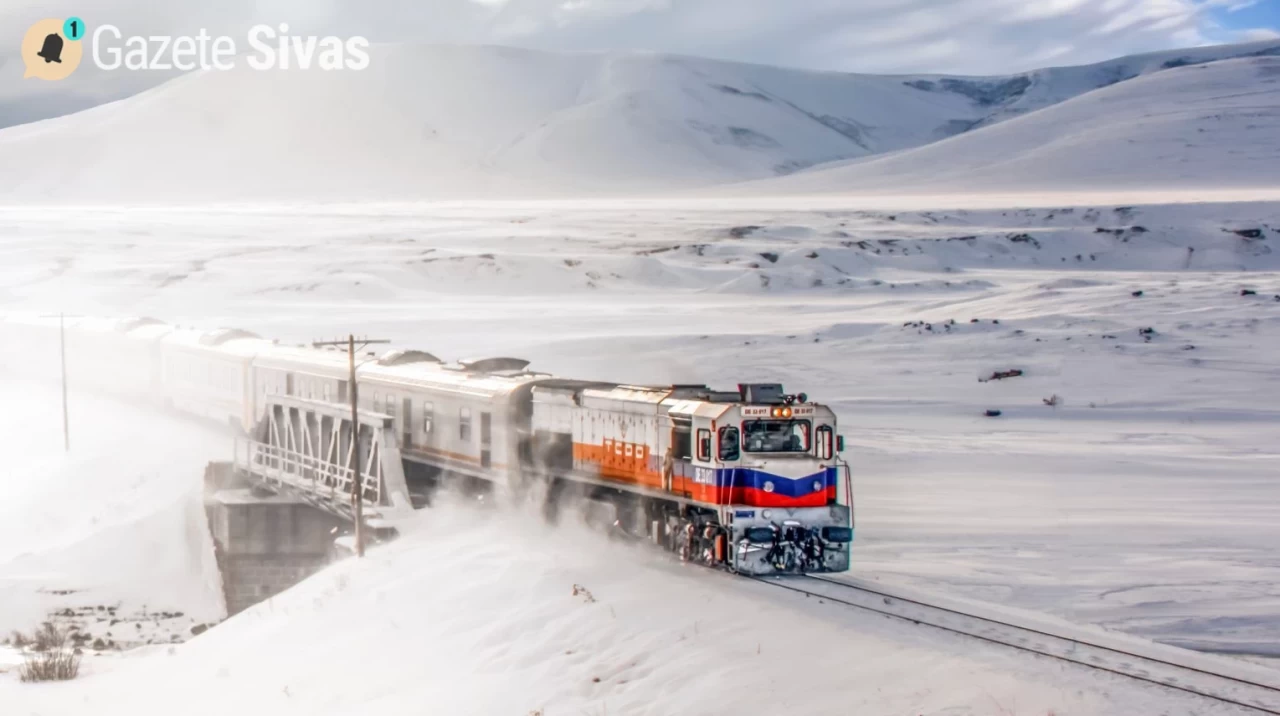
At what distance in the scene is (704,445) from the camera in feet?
78.3

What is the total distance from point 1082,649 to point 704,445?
6973 mm

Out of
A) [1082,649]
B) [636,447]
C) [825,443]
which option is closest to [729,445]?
[825,443]

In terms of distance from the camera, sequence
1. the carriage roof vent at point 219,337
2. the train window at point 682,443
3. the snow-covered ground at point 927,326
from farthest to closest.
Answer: the carriage roof vent at point 219,337, the snow-covered ground at point 927,326, the train window at point 682,443

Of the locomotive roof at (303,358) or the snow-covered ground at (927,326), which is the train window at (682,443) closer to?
the snow-covered ground at (927,326)

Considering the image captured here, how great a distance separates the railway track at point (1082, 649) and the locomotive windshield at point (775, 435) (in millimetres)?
2112

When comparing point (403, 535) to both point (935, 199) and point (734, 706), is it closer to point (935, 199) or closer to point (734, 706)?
point (734, 706)

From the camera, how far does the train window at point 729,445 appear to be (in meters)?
23.6

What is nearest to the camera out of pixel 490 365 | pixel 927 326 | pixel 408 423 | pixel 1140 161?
pixel 490 365

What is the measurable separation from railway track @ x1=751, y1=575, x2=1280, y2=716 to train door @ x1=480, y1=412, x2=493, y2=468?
893 centimetres

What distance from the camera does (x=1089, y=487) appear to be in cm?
3562

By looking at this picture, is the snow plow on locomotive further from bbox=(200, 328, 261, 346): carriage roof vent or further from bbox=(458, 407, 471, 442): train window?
bbox=(200, 328, 261, 346): carriage roof vent

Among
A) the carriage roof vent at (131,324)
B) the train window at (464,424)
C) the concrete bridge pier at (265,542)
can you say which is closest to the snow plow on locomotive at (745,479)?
the train window at (464,424)

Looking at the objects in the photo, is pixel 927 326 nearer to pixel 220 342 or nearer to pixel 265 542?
pixel 220 342

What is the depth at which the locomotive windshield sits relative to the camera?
23.8 metres
